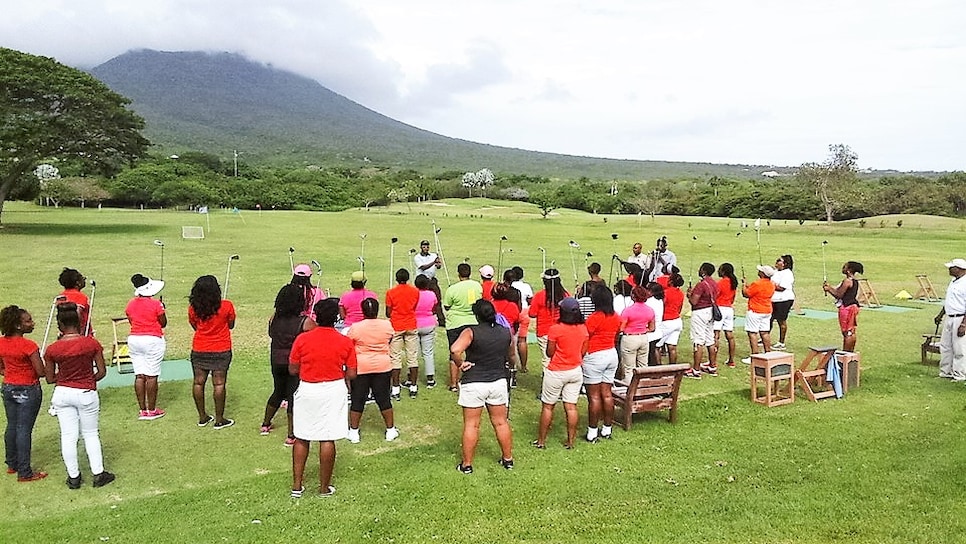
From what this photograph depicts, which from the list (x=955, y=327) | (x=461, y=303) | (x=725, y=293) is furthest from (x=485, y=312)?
(x=955, y=327)

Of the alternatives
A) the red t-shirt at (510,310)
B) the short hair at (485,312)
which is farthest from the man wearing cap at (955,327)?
the short hair at (485,312)

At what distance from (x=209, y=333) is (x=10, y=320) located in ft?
6.23

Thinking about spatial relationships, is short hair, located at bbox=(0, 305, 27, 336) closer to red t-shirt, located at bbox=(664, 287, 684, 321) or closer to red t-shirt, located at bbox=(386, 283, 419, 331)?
red t-shirt, located at bbox=(386, 283, 419, 331)

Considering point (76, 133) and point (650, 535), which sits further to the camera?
point (76, 133)

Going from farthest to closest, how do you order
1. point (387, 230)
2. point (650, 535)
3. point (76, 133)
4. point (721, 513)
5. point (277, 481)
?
1. point (387, 230)
2. point (76, 133)
3. point (277, 481)
4. point (721, 513)
5. point (650, 535)

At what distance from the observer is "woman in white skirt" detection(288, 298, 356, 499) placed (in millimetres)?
6035

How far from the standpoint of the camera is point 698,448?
7512 millimetres

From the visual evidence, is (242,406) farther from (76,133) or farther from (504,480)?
(76,133)

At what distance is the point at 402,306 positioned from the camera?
29.4ft

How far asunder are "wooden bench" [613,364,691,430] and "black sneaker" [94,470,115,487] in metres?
5.18

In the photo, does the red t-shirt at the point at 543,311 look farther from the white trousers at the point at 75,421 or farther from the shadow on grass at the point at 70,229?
the shadow on grass at the point at 70,229

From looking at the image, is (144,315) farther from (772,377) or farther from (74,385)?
(772,377)

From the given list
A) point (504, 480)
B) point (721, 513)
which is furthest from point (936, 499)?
point (504, 480)

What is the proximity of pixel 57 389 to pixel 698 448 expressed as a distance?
19.8 ft
